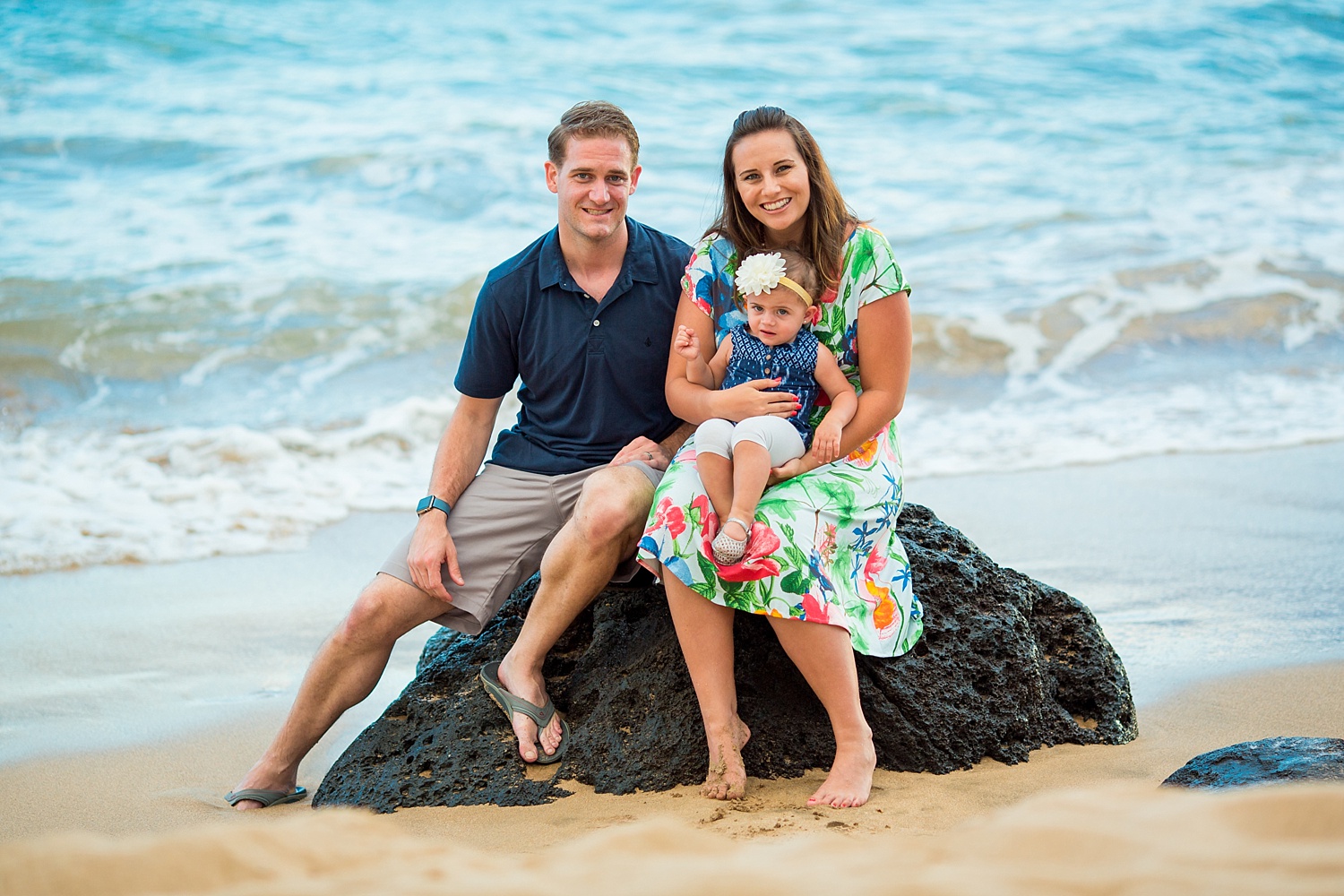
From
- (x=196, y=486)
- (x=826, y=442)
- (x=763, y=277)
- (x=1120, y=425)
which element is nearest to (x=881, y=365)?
(x=826, y=442)

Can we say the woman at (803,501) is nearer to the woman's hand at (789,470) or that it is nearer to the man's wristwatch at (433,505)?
the woman's hand at (789,470)

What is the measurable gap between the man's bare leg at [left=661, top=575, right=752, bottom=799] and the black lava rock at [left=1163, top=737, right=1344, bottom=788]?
1.12 meters

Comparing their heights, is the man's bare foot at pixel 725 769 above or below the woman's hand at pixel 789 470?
below

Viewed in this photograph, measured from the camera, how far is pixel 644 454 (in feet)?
12.1

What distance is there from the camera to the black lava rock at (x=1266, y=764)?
270cm

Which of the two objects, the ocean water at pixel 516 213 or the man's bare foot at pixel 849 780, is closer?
the man's bare foot at pixel 849 780

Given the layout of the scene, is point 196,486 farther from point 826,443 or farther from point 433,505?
point 826,443

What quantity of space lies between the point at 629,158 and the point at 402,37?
1524cm

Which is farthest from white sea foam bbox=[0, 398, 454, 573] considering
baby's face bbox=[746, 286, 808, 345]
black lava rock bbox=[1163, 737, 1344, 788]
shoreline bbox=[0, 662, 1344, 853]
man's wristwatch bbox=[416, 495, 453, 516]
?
black lava rock bbox=[1163, 737, 1344, 788]

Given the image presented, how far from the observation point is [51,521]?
6086mm

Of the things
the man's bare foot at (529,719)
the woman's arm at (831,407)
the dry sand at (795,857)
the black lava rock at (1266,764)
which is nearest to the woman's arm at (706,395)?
the woman's arm at (831,407)

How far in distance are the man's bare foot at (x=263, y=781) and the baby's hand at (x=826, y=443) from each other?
6.24 ft

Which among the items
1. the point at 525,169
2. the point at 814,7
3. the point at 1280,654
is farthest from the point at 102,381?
the point at 814,7

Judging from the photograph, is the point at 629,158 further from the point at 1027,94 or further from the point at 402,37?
the point at 402,37
